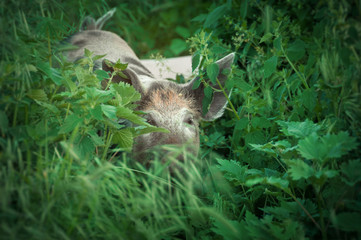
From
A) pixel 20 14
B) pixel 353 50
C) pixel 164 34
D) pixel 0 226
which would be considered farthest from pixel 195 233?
A: pixel 164 34

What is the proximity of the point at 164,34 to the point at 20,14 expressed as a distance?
6074 millimetres

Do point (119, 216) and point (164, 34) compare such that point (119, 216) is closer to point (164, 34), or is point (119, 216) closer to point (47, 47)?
point (47, 47)

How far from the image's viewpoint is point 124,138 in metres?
2.18

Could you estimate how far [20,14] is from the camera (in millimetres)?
1972

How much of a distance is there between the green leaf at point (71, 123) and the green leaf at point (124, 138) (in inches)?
13.1

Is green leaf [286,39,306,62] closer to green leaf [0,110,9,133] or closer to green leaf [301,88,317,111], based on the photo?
green leaf [301,88,317,111]

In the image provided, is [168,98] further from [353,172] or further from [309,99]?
[353,172]

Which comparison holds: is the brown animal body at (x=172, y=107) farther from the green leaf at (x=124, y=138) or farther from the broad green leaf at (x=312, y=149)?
the broad green leaf at (x=312, y=149)

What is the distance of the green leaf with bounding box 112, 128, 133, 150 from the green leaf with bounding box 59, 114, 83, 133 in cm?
33

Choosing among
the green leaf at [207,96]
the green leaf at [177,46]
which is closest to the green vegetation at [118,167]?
the green leaf at [207,96]

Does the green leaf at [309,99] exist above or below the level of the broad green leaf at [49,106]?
below

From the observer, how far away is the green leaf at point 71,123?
186cm

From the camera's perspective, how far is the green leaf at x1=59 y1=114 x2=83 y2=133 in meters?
1.86

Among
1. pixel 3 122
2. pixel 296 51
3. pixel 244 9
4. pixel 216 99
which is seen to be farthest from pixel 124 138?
pixel 244 9
